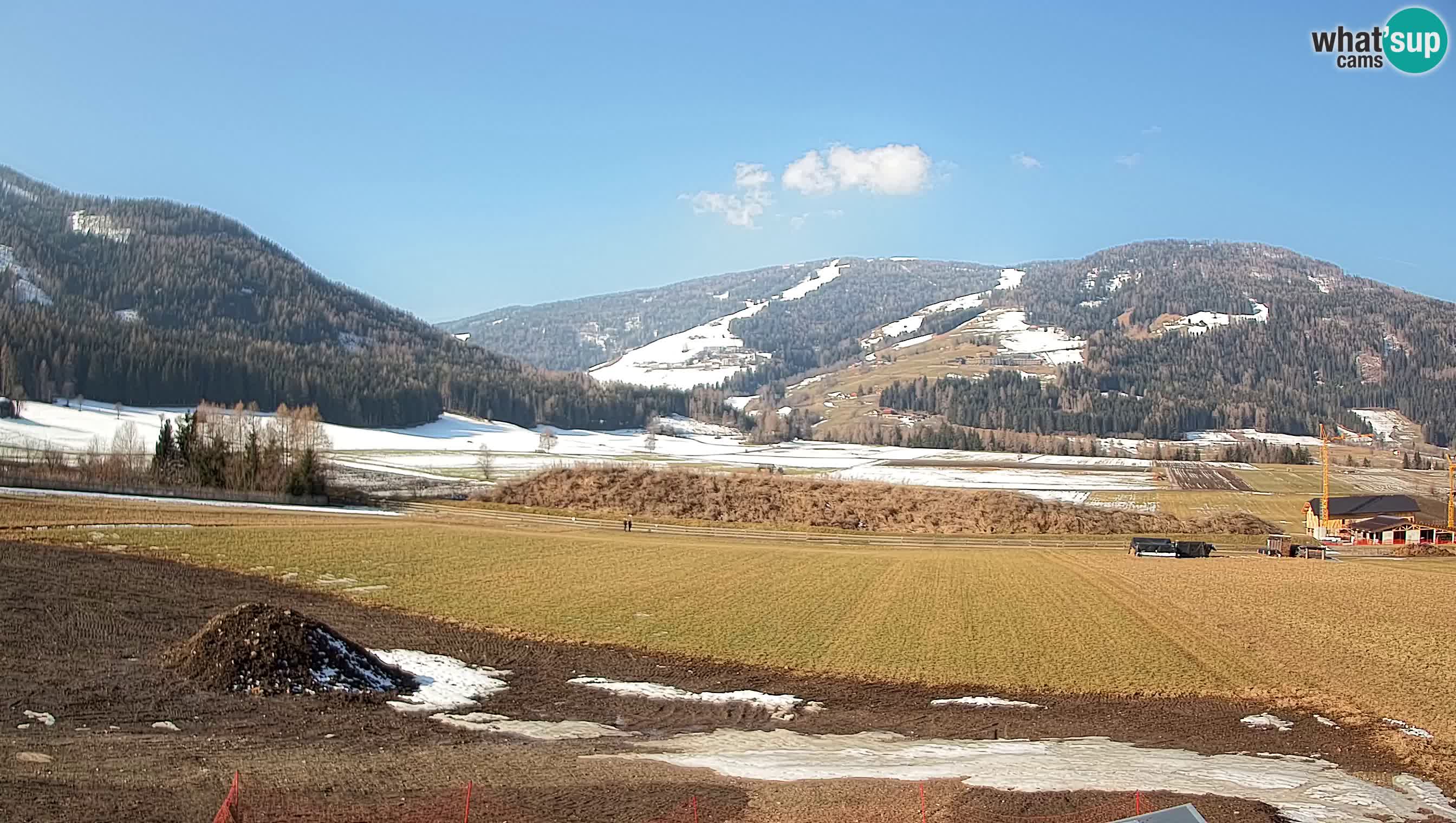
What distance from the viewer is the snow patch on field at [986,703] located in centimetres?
2412

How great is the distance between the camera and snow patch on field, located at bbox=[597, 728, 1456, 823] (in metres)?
15.3

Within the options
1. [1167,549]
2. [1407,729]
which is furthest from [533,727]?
[1167,549]

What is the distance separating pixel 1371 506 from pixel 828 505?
4561 centimetres

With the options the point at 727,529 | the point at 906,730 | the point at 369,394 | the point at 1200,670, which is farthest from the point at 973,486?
the point at 369,394

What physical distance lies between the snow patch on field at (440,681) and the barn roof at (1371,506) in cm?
7831

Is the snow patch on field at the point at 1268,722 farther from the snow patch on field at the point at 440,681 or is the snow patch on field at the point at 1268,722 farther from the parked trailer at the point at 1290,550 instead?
the parked trailer at the point at 1290,550

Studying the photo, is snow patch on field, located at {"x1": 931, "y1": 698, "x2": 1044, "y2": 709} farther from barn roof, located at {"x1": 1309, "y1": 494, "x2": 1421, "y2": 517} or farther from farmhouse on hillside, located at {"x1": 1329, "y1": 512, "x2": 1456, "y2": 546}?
barn roof, located at {"x1": 1309, "y1": 494, "x2": 1421, "y2": 517}

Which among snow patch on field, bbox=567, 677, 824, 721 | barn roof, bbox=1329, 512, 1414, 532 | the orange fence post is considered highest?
barn roof, bbox=1329, 512, 1414, 532

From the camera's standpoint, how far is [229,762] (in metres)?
15.6

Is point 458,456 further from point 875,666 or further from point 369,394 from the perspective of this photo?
point 875,666

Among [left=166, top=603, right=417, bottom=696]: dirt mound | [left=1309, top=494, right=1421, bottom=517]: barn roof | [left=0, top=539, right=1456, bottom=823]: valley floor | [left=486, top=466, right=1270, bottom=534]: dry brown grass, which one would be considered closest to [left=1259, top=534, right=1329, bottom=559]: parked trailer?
[left=486, top=466, right=1270, bottom=534]: dry brown grass

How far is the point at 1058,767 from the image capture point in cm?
1744

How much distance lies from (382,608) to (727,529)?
40.0 meters

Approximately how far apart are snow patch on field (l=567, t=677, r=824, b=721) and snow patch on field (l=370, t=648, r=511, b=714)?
2.34m
